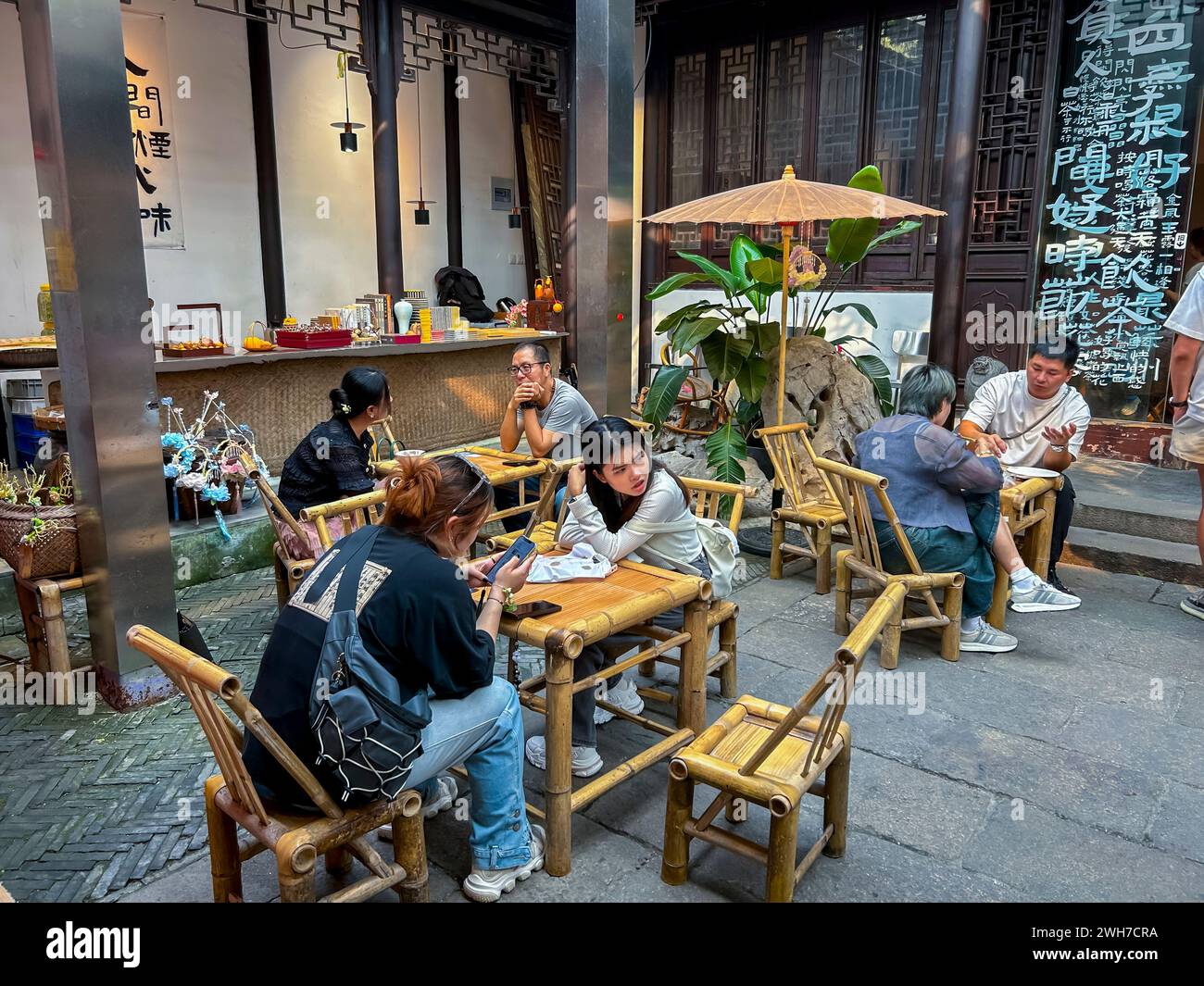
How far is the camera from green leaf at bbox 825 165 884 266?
636 centimetres

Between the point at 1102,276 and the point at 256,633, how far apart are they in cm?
716

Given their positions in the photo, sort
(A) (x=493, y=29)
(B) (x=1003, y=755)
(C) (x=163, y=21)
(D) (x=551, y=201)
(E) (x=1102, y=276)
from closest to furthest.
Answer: (B) (x=1003, y=755), (E) (x=1102, y=276), (C) (x=163, y=21), (A) (x=493, y=29), (D) (x=551, y=201)

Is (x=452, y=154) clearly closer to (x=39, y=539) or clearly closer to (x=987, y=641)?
(x=39, y=539)

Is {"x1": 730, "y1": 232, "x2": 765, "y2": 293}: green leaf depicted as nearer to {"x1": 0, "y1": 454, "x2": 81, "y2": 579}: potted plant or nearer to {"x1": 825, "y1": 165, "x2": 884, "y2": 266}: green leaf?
{"x1": 825, "y1": 165, "x2": 884, "y2": 266}: green leaf

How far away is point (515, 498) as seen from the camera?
564cm

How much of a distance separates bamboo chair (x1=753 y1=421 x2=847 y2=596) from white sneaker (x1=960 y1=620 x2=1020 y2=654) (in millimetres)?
960

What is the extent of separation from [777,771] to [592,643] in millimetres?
679

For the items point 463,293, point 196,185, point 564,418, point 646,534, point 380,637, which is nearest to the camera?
point 380,637

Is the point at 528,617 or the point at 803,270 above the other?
the point at 803,270

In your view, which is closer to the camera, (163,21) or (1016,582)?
(1016,582)

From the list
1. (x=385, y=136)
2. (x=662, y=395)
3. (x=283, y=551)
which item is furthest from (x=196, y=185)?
(x=283, y=551)

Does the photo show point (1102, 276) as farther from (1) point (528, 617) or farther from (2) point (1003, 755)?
(1) point (528, 617)
